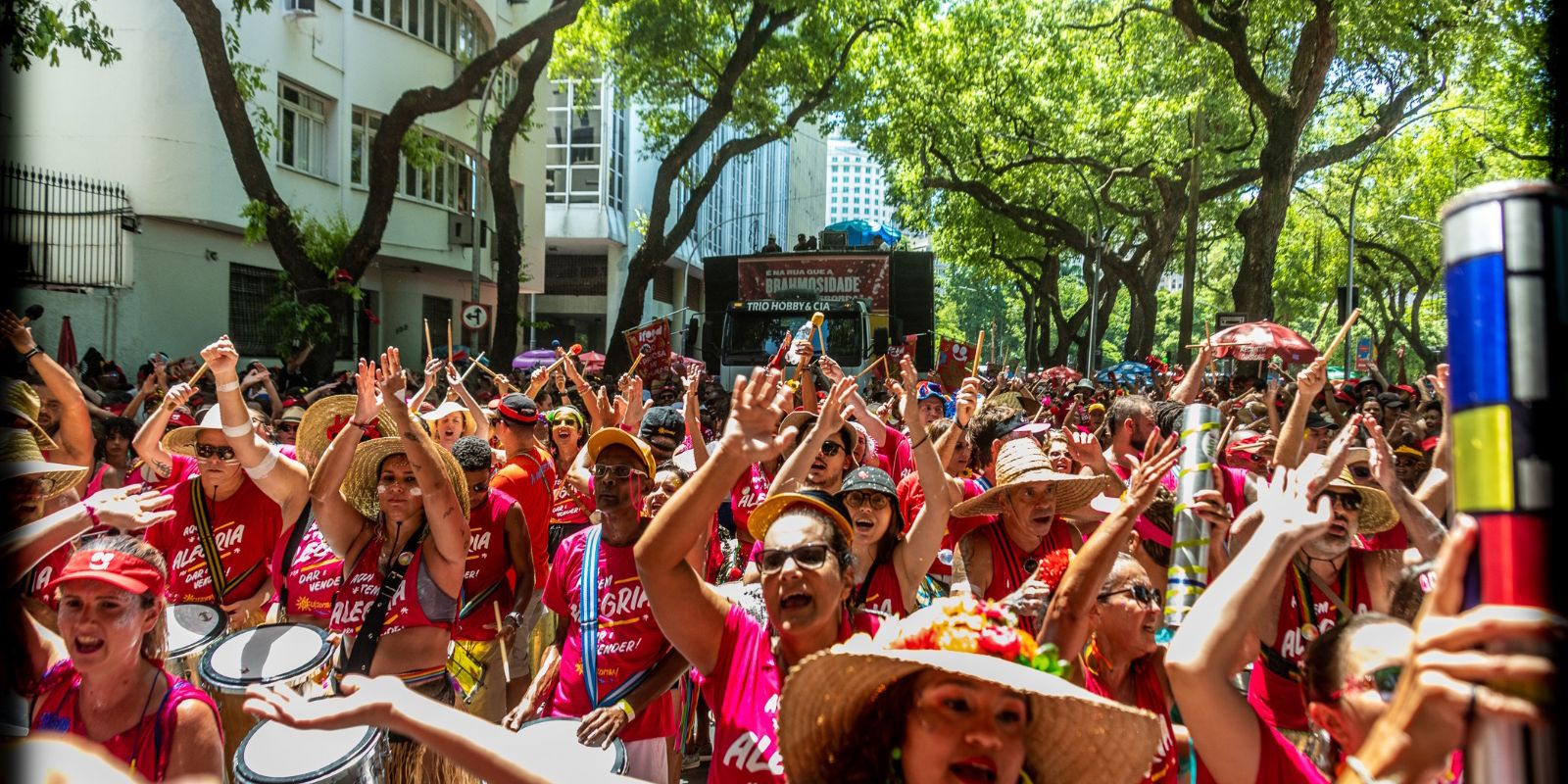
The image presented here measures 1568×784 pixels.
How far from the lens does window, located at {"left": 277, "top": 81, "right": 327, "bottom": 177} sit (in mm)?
19000

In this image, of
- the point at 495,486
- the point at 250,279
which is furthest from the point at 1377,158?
the point at 495,486

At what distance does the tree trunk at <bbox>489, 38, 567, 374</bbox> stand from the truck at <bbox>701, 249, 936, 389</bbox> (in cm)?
328

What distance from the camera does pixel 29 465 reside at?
3779mm

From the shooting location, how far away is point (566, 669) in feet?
14.7

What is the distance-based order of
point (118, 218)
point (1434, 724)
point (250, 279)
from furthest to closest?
1. point (250, 279)
2. point (118, 218)
3. point (1434, 724)

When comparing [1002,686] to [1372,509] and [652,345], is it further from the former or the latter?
[652,345]

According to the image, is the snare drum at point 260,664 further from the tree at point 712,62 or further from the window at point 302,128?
the window at point 302,128

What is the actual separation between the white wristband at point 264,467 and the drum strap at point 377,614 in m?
0.84

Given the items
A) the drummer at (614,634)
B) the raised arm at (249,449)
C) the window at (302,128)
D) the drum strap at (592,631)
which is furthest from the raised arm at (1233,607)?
the window at (302,128)

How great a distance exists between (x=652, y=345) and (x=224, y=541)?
906 cm

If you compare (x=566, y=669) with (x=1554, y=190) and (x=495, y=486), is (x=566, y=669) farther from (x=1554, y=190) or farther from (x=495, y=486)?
(x=1554, y=190)

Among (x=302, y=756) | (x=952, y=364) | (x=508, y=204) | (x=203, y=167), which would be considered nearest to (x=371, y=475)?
(x=302, y=756)

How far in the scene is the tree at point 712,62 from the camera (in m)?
20.4

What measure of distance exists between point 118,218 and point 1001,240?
2626 centimetres
